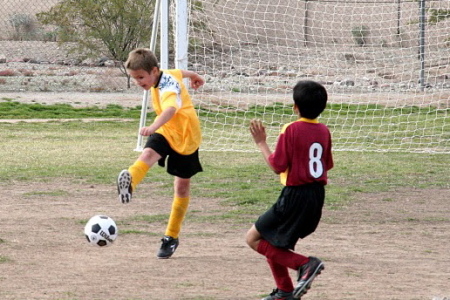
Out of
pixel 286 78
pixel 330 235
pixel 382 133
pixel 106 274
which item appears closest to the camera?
pixel 106 274

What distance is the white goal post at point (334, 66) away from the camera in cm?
1492

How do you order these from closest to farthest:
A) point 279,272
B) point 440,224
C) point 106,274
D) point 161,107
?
point 279,272 → point 106,274 → point 161,107 → point 440,224

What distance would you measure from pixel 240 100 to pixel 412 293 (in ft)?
38.4

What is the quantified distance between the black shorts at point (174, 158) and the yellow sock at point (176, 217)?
0.72 feet

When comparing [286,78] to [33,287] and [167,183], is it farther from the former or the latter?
[33,287]

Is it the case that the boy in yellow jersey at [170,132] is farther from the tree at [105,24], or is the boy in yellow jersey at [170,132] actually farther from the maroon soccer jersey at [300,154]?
the tree at [105,24]

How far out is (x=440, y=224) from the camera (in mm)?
7930

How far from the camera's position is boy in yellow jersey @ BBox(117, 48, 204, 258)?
6.38m

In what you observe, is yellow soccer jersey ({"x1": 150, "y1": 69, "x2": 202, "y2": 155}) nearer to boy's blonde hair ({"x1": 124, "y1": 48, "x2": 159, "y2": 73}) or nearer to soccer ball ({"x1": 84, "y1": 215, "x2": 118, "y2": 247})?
boy's blonde hair ({"x1": 124, "y1": 48, "x2": 159, "y2": 73})

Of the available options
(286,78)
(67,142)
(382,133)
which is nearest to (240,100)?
(286,78)

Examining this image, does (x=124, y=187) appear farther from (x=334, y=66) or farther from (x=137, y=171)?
(x=334, y=66)

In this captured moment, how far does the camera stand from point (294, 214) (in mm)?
5051

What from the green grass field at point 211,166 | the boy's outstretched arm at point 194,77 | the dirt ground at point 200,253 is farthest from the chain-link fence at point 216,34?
the boy's outstretched arm at point 194,77

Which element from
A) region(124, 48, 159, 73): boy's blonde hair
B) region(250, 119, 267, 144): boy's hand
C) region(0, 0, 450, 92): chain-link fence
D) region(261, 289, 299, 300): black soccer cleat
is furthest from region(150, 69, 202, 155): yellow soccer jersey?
region(0, 0, 450, 92): chain-link fence
